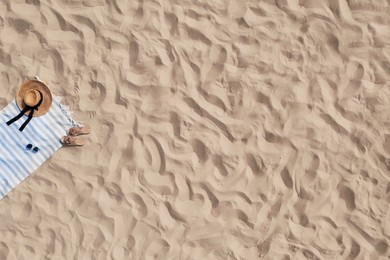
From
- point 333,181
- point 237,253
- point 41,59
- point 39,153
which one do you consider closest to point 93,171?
point 39,153

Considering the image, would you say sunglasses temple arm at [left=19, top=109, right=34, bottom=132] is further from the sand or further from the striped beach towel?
the sand

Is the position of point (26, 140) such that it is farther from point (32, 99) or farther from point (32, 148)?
point (32, 99)

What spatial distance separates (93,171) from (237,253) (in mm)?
1149

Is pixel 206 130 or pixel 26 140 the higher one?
pixel 26 140

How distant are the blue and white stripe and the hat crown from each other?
0.30ft

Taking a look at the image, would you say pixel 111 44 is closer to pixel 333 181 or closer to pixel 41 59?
pixel 41 59

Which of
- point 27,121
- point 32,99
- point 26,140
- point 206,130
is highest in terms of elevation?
point 32,99

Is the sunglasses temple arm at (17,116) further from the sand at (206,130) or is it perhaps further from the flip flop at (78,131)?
the flip flop at (78,131)

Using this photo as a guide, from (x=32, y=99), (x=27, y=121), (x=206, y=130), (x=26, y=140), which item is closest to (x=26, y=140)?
(x=26, y=140)

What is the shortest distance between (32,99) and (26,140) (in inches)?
11.3

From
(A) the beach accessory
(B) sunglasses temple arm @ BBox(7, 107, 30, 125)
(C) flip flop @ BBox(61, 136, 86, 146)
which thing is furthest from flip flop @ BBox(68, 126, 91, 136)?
(B) sunglasses temple arm @ BBox(7, 107, 30, 125)

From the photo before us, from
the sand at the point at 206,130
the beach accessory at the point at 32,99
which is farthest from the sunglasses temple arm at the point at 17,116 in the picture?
the sand at the point at 206,130

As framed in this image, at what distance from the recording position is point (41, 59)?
368 cm

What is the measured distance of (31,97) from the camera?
3.61 meters
